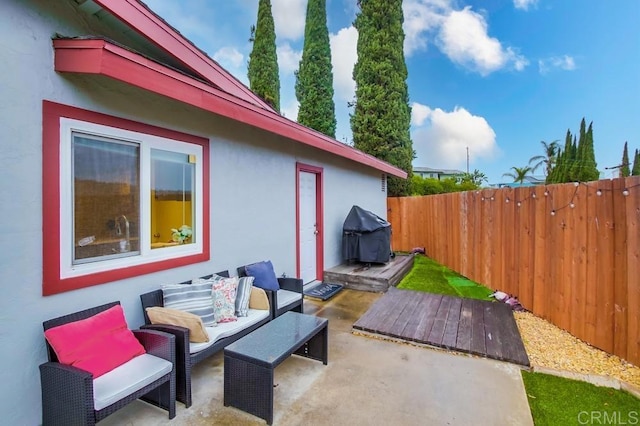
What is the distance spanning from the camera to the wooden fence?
11.1 feet

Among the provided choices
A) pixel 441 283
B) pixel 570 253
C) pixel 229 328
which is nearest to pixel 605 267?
pixel 570 253

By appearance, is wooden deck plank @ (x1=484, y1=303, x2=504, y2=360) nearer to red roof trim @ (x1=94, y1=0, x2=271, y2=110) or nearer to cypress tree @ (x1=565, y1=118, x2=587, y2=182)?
red roof trim @ (x1=94, y1=0, x2=271, y2=110)

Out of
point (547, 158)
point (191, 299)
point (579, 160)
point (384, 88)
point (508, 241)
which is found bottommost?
point (191, 299)

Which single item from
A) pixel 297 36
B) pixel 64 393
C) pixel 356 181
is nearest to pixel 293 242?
pixel 356 181

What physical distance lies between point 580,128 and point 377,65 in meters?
18.5

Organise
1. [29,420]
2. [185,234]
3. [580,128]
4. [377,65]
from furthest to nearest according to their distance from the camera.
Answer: [580,128], [377,65], [185,234], [29,420]

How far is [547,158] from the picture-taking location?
33.2 m

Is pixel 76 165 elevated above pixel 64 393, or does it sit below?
above

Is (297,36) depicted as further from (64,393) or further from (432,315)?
(64,393)

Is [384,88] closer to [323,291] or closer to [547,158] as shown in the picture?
[323,291]

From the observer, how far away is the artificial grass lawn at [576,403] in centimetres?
251

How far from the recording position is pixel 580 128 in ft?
72.3

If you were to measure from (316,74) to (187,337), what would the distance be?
1528 centimetres

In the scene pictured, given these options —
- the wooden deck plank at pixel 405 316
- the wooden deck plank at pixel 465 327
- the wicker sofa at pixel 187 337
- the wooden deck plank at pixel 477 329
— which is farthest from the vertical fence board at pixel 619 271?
the wicker sofa at pixel 187 337
